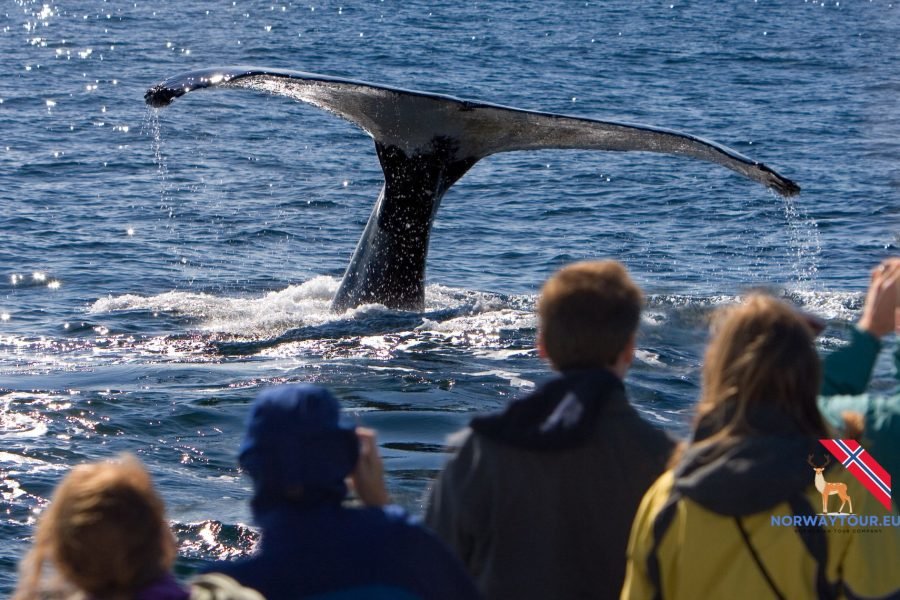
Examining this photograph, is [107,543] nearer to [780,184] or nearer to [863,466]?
[863,466]

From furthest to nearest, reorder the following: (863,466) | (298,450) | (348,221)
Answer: (348,221) < (863,466) < (298,450)

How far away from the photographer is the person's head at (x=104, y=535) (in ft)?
7.38

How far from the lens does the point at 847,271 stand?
44.5 ft

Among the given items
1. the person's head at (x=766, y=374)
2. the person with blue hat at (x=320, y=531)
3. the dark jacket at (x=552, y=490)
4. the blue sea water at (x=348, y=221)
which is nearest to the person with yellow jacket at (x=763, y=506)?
the person's head at (x=766, y=374)

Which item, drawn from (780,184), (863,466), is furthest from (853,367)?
(780,184)

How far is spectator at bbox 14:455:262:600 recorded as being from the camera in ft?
7.38

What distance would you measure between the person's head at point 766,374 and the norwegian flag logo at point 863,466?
62 mm

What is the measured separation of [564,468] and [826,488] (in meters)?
0.52

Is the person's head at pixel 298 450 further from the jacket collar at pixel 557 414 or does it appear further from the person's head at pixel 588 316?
the person's head at pixel 588 316

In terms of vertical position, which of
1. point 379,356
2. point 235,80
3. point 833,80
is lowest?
point 379,356

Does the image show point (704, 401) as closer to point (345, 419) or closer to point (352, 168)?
point (345, 419)

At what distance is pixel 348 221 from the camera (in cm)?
1655

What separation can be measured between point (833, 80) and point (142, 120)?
1359 centimetres

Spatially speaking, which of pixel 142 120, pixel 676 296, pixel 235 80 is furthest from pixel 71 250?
pixel 142 120
